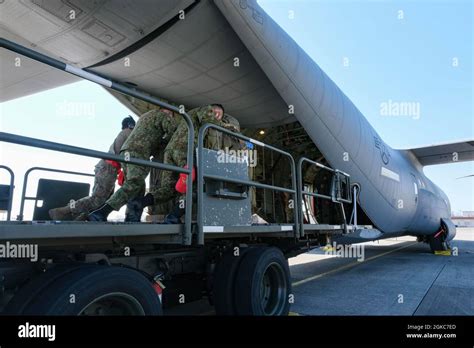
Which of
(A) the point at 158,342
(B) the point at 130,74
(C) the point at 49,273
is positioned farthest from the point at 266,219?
(C) the point at 49,273

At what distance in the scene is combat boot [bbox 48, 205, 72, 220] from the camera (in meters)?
4.80

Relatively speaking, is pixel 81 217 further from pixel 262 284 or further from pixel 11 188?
pixel 262 284

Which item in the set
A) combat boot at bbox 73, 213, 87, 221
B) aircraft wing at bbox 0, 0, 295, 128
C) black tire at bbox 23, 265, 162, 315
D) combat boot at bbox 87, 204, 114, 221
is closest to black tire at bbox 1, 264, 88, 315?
black tire at bbox 23, 265, 162, 315

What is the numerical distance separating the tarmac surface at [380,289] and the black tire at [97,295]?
6.57 ft

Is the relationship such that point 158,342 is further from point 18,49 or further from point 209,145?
point 209,145

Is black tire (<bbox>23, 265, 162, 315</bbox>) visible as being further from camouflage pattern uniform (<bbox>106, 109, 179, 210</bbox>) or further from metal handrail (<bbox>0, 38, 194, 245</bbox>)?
camouflage pattern uniform (<bbox>106, 109, 179, 210</bbox>)

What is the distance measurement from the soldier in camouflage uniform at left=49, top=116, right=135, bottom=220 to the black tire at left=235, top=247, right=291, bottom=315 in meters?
2.48

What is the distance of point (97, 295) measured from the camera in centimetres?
221

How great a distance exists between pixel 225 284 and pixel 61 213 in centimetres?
264

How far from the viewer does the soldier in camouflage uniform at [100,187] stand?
5.03 m

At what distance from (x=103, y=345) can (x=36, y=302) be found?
621mm

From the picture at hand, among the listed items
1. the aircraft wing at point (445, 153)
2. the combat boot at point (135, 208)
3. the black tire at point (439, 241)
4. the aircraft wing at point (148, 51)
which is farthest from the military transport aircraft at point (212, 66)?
the black tire at point (439, 241)

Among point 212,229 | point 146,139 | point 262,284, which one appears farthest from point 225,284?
point 146,139

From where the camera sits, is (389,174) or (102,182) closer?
(102,182)
